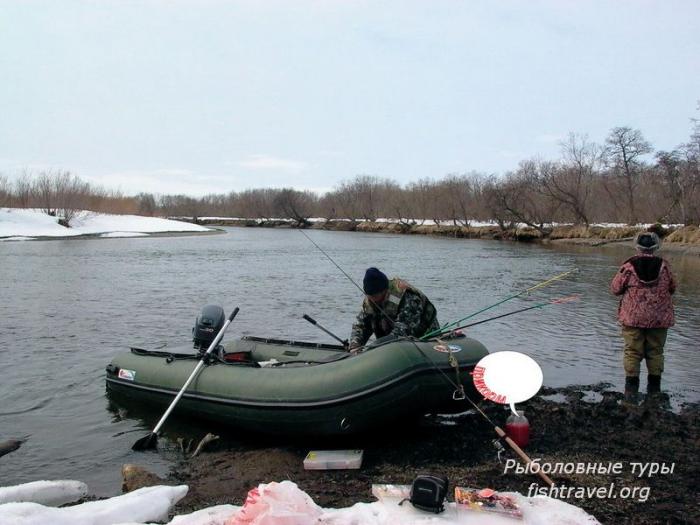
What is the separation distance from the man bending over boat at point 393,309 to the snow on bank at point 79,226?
129 feet

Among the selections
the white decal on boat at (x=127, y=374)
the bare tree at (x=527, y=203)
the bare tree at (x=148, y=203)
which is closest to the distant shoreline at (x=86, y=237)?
the bare tree at (x=527, y=203)

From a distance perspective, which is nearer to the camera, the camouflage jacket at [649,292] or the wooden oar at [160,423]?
the wooden oar at [160,423]

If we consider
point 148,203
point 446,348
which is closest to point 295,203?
point 148,203

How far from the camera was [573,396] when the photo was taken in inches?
257

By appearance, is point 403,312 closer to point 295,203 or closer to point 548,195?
point 548,195

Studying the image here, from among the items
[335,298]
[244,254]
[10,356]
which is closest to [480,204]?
[244,254]

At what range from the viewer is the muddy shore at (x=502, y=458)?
390 centimetres

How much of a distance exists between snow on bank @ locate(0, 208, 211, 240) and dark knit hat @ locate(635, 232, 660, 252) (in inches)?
1614

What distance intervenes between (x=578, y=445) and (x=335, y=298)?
1060 centimetres

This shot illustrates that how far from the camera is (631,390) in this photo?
653 centimetres

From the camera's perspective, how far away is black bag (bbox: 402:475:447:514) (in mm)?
3375

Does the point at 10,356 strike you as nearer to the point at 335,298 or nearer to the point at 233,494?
the point at 233,494

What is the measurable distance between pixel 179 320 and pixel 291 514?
376 inches

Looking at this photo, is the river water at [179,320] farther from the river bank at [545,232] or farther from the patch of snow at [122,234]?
the patch of snow at [122,234]
